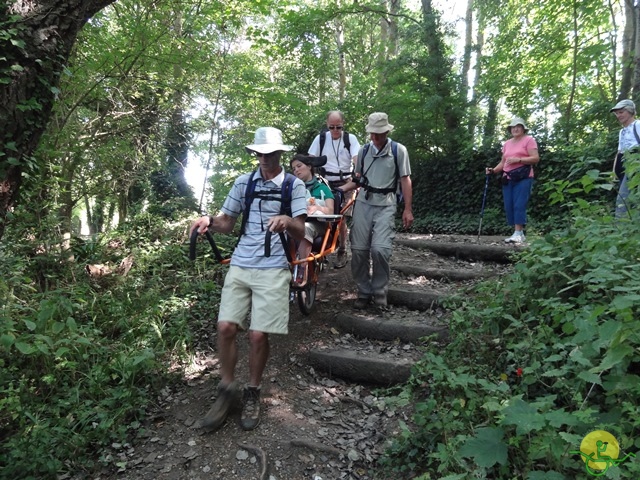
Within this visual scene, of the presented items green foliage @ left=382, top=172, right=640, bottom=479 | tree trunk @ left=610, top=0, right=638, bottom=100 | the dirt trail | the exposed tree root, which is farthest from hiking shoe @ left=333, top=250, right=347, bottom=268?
tree trunk @ left=610, top=0, right=638, bottom=100

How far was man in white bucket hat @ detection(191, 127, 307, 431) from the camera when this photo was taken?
10.4 ft

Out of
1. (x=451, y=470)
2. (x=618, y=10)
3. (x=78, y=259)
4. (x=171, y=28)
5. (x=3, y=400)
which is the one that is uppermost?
(x=618, y=10)

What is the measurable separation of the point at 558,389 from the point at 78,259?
6.10 meters

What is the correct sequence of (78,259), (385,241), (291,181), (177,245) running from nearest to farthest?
(291,181), (385,241), (78,259), (177,245)

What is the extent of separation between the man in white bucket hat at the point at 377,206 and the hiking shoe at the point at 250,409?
6.89ft

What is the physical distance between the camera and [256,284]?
10.6 feet

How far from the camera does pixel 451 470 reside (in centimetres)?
233

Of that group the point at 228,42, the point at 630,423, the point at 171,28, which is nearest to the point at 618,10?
the point at 228,42

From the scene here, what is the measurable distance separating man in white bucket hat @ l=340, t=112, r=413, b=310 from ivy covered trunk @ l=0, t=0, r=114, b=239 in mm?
3089

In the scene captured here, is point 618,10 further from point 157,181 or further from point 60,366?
point 60,366

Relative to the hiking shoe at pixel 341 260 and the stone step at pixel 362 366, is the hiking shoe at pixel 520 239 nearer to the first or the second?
the hiking shoe at pixel 341 260

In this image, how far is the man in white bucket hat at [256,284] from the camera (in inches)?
125

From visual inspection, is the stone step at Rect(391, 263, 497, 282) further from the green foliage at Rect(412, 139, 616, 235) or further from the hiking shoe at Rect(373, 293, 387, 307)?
the green foliage at Rect(412, 139, 616, 235)

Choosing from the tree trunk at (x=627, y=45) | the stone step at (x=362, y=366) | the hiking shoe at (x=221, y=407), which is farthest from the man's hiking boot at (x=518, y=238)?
the tree trunk at (x=627, y=45)
